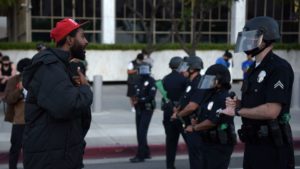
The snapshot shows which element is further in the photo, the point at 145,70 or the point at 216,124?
the point at 145,70

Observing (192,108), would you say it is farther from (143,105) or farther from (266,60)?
(266,60)

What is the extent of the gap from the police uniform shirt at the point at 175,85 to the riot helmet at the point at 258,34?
329 centimetres

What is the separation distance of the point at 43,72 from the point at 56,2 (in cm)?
1964

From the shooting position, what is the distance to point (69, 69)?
12.4ft

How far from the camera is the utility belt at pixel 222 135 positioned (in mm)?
→ 5400

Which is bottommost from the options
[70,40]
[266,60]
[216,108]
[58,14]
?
[216,108]

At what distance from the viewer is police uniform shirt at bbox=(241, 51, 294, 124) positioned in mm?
4035

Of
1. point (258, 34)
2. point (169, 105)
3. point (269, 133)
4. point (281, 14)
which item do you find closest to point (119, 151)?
point (169, 105)

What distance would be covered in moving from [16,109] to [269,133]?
14.0 ft

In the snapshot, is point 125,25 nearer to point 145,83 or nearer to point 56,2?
point 56,2

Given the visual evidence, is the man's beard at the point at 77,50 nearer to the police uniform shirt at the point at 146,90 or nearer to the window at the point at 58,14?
the police uniform shirt at the point at 146,90

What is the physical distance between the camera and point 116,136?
10461mm

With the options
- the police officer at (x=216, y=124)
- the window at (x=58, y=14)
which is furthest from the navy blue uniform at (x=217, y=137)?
the window at (x=58, y=14)

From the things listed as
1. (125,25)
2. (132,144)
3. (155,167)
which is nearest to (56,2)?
(125,25)
